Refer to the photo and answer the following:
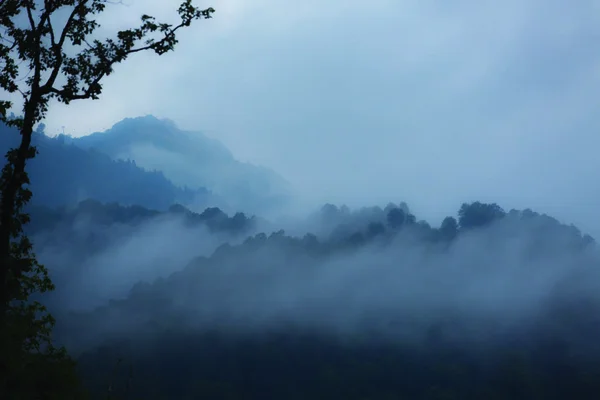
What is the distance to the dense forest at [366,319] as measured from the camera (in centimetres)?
10744

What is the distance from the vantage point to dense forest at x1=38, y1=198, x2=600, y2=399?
10744cm

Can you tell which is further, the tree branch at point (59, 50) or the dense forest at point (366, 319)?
the dense forest at point (366, 319)

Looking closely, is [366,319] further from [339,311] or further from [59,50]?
[59,50]

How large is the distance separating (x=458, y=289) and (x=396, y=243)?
22214 mm

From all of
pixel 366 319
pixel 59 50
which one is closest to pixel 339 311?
pixel 366 319

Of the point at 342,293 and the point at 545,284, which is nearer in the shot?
the point at 545,284

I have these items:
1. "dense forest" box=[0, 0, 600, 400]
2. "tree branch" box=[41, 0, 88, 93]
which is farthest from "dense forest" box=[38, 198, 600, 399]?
"tree branch" box=[41, 0, 88, 93]

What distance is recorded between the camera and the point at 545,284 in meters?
150

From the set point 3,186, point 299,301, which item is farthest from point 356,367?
point 3,186

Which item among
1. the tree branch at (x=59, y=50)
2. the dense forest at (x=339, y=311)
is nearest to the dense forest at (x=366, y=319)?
the dense forest at (x=339, y=311)

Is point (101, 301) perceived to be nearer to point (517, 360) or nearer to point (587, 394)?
point (517, 360)

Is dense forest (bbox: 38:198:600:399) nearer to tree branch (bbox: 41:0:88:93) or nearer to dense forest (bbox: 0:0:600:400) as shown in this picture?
dense forest (bbox: 0:0:600:400)

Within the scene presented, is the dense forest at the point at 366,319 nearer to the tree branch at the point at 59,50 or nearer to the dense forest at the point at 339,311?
the dense forest at the point at 339,311

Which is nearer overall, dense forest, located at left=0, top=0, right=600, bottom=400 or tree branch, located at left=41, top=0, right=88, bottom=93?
tree branch, located at left=41, top=0, right=88, bottom=93
